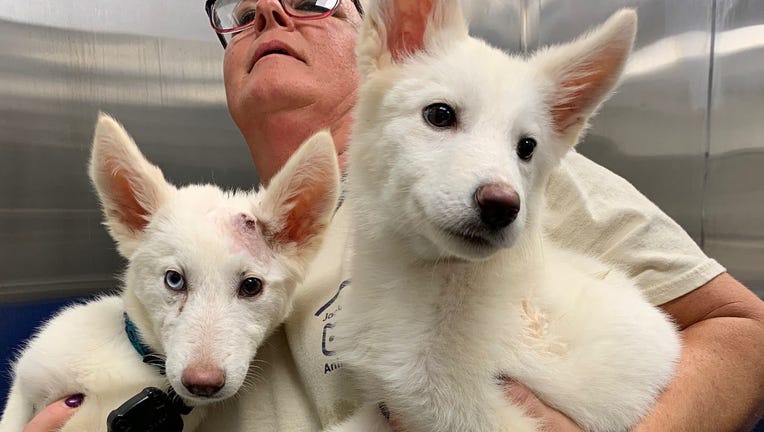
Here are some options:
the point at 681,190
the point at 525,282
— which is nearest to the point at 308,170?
the point at 525,282

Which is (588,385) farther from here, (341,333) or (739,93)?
(739,93)

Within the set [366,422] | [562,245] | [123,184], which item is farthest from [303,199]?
[562,245]

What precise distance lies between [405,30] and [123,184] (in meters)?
0.72

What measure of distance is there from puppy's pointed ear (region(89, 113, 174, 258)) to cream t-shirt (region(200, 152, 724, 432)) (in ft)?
1.31

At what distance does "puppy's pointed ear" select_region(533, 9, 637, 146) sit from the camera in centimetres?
105

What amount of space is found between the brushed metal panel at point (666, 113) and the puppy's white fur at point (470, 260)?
4.55 ft

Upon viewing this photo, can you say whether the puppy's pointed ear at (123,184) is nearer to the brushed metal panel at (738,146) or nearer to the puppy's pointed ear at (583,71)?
the puppy's pointed ear at (583,71)

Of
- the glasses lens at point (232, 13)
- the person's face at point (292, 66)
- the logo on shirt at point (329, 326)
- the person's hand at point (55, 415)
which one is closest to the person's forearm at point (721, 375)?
the logo on shirt at point (329, 326)

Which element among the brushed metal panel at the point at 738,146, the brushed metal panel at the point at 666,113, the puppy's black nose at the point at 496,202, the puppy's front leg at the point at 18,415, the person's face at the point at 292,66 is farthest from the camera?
the brushed metal panel at the point at 666,113

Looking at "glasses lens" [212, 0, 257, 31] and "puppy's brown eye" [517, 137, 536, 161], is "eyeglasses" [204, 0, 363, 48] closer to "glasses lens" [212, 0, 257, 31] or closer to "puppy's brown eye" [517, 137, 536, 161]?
"glasses lens" [212, 0, 257, 31]

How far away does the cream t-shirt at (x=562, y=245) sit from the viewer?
1.25 meters

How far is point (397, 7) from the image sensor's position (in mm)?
1101

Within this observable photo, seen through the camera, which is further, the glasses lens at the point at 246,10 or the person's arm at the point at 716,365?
the glasses lens at the point at 246,10

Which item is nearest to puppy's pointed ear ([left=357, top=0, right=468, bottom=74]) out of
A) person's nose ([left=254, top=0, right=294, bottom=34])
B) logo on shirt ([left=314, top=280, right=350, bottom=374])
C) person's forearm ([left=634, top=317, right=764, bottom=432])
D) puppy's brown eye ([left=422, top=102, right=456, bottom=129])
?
puppy's brown eye ([left=422, top=102, right=456, bottom=129])
